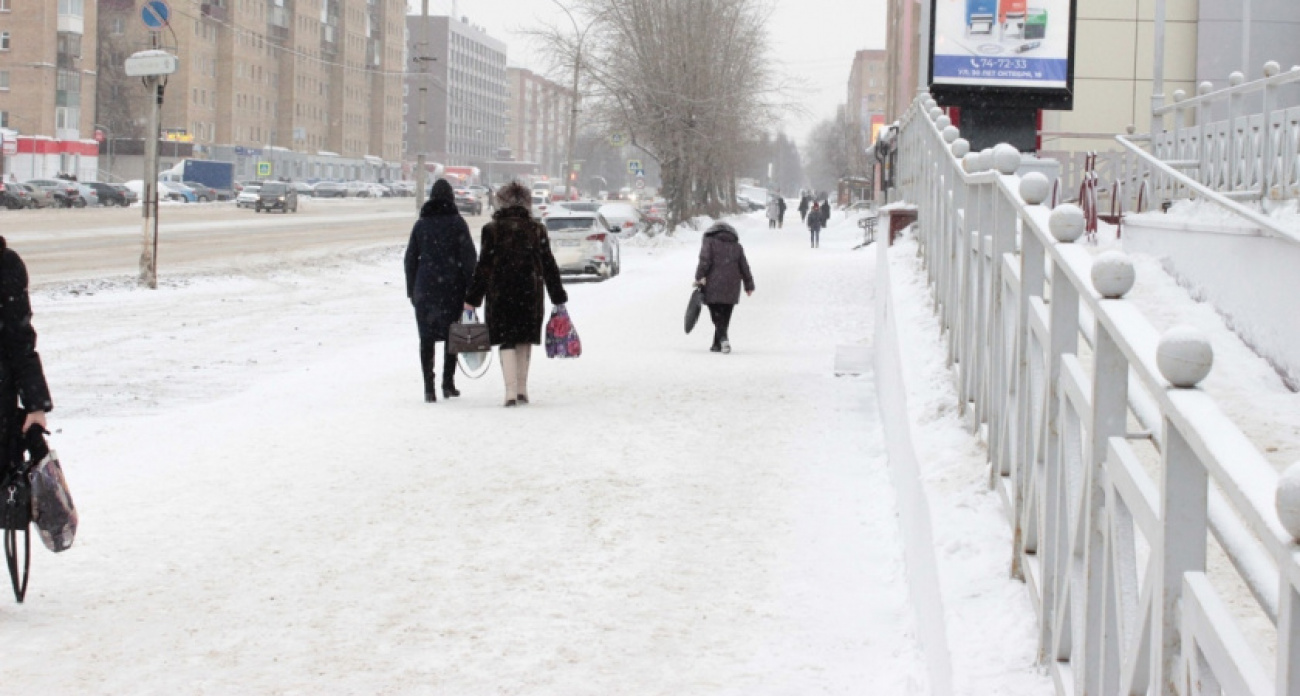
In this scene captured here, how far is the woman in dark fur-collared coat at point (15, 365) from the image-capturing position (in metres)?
5.73

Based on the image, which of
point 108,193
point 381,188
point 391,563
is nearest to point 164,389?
point 391,563

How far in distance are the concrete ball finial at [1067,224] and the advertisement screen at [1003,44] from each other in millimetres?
21501

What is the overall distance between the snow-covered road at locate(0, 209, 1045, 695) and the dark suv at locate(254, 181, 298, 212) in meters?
53.3

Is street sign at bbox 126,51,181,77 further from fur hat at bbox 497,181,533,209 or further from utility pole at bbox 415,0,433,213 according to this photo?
utility pole at bbox 415,0,433,213

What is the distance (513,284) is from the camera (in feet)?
37.4

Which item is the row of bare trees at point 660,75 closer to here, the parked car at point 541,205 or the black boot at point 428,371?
the parked car at point 541,205

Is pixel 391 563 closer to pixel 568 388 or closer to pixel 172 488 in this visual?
pixel 172 488

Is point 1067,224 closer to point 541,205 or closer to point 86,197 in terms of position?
point 541,205

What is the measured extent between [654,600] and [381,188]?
112449 millimetres

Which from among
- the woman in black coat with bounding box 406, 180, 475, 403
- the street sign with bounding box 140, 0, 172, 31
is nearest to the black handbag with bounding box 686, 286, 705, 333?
the woman in black coat with bounding box 406, 180, 475, 403

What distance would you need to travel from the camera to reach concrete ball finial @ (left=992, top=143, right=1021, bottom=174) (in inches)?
217

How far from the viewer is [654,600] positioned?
5.94 meters

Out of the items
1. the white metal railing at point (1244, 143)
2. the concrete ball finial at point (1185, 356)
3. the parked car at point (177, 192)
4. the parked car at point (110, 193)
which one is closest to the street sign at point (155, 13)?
the white metal railing at point (1244, 143)

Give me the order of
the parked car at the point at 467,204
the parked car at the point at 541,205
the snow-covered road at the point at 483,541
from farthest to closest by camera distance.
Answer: the parked car at the point at 467,204, the parked car at the point at 541,205, the snow-covered road at the point at 483,541
